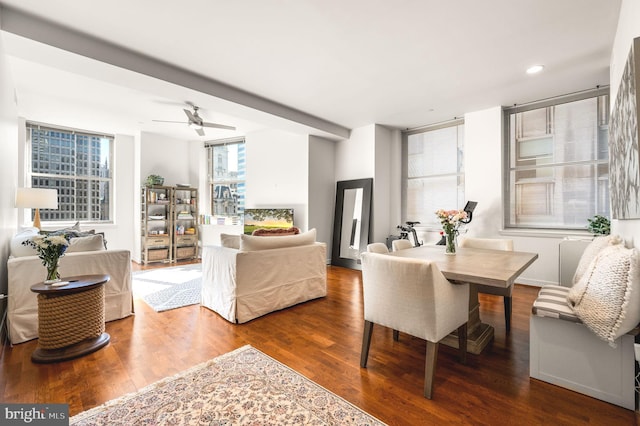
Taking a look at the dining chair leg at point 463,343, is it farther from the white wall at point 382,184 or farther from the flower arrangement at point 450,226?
the white wall at point 382,184

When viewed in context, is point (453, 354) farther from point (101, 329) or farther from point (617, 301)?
point (101, 329)

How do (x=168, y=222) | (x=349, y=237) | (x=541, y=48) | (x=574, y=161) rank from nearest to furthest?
(x=541, y=48) < (x=574, y=161) < (x=349, y=237) < (x=168, y=222)

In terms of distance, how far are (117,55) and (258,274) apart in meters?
2.64

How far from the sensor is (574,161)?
4168 millimetres

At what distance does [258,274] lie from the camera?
305 centimetres

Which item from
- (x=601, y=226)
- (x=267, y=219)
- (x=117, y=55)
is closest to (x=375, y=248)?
(x=601, y=226)

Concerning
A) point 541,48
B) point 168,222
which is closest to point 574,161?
point 541,48

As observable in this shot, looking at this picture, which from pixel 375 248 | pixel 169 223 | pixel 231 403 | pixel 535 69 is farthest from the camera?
pixel 169 223

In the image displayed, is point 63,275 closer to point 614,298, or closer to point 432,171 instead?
point 614,298

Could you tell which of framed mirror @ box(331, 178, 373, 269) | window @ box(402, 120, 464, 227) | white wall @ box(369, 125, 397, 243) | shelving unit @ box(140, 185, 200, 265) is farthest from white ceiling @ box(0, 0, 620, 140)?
shelving unit @ box(140, 185, 200, 265)

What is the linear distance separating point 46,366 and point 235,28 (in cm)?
308

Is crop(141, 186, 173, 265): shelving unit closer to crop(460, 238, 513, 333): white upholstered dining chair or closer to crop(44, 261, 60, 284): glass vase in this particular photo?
crop(44, 261, 60, 284): glass vase

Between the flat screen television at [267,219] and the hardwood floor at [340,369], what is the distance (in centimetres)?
289

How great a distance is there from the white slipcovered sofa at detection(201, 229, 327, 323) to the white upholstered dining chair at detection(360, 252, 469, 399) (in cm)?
135
